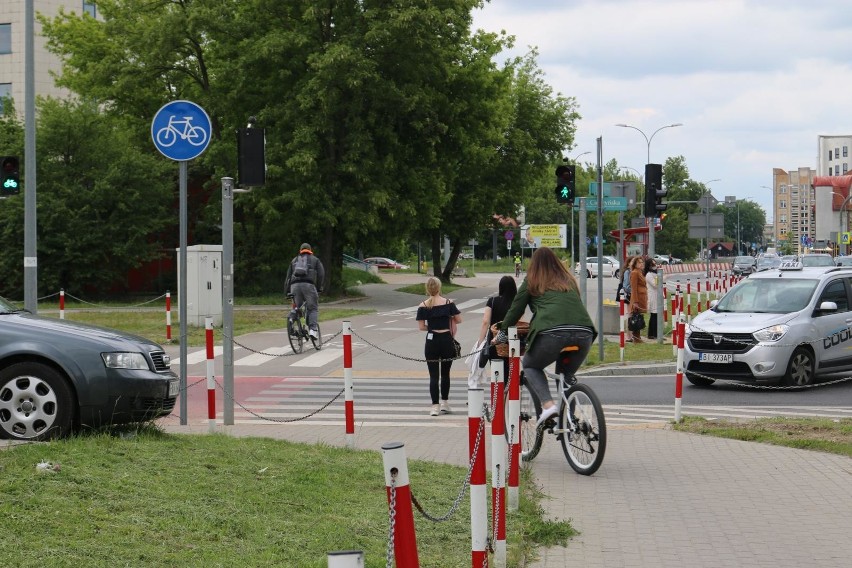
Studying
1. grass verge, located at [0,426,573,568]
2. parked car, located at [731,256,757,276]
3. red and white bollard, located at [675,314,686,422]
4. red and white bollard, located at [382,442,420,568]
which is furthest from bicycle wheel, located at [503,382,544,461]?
parked car, located at [731,256,757,276]

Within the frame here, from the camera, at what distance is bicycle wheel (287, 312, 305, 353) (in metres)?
21.7

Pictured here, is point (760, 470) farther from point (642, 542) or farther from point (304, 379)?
point (304, 379)

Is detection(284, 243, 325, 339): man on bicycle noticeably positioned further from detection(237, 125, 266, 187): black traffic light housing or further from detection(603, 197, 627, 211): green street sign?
detection(237, 125, 266, 187): black traffic light housing

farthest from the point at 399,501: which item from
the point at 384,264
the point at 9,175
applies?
the point at 384,264

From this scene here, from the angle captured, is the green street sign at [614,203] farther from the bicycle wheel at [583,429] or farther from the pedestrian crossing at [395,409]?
the bicycle wheel at [583,429]

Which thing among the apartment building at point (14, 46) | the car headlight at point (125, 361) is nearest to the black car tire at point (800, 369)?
the car headlight at point (125, 361)

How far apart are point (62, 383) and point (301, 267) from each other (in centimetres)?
1253

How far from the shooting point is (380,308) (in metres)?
38.4

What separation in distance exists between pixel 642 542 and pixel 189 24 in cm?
3507

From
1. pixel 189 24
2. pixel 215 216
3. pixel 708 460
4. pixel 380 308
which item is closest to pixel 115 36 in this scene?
pixel 189 24

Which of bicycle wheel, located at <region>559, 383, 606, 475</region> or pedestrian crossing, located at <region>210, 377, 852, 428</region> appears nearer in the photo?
bicycle wheel, located at <region>559, 383, 606, 475</region>

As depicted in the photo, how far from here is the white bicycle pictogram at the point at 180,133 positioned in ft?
37.6

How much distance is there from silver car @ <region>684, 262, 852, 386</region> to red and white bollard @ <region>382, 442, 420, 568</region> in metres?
12.9

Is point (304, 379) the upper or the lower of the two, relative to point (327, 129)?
lower
